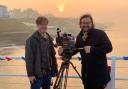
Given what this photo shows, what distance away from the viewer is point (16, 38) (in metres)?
58.8

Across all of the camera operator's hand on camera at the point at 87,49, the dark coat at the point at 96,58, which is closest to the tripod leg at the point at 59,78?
the dark coat at the point at 96,58

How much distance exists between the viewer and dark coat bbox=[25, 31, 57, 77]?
487 centimetres

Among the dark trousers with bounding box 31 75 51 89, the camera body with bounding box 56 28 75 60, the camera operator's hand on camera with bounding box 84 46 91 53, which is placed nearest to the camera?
the camera operator's hand on camera with bounding box 84 46 91 53

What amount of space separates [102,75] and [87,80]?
0.65ft

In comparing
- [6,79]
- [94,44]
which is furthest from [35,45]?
[6,79]

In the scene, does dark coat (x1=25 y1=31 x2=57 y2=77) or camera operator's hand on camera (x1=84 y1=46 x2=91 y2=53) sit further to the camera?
dark coat (x1=25 y1=31 x2=57 y2=77)

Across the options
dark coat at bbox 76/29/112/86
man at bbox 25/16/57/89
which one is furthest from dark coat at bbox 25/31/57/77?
dark coat at bbox 76/29/112/86

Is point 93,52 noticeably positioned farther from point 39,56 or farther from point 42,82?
point 42,82

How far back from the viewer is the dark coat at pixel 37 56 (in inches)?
192

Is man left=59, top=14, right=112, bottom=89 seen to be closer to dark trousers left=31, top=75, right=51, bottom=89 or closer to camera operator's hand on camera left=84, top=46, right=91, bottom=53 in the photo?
camera operator's hand on camera left=84, top=46, right=91, bottom=53

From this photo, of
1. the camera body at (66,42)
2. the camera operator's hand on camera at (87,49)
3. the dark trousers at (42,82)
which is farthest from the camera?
the dark trousers at (42,82)

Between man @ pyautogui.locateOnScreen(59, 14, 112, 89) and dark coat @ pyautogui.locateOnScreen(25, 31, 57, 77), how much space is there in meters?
0.21

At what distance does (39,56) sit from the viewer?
4910 mm

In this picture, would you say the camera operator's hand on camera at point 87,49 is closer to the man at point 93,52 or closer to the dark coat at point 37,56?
the man at point 93,52
